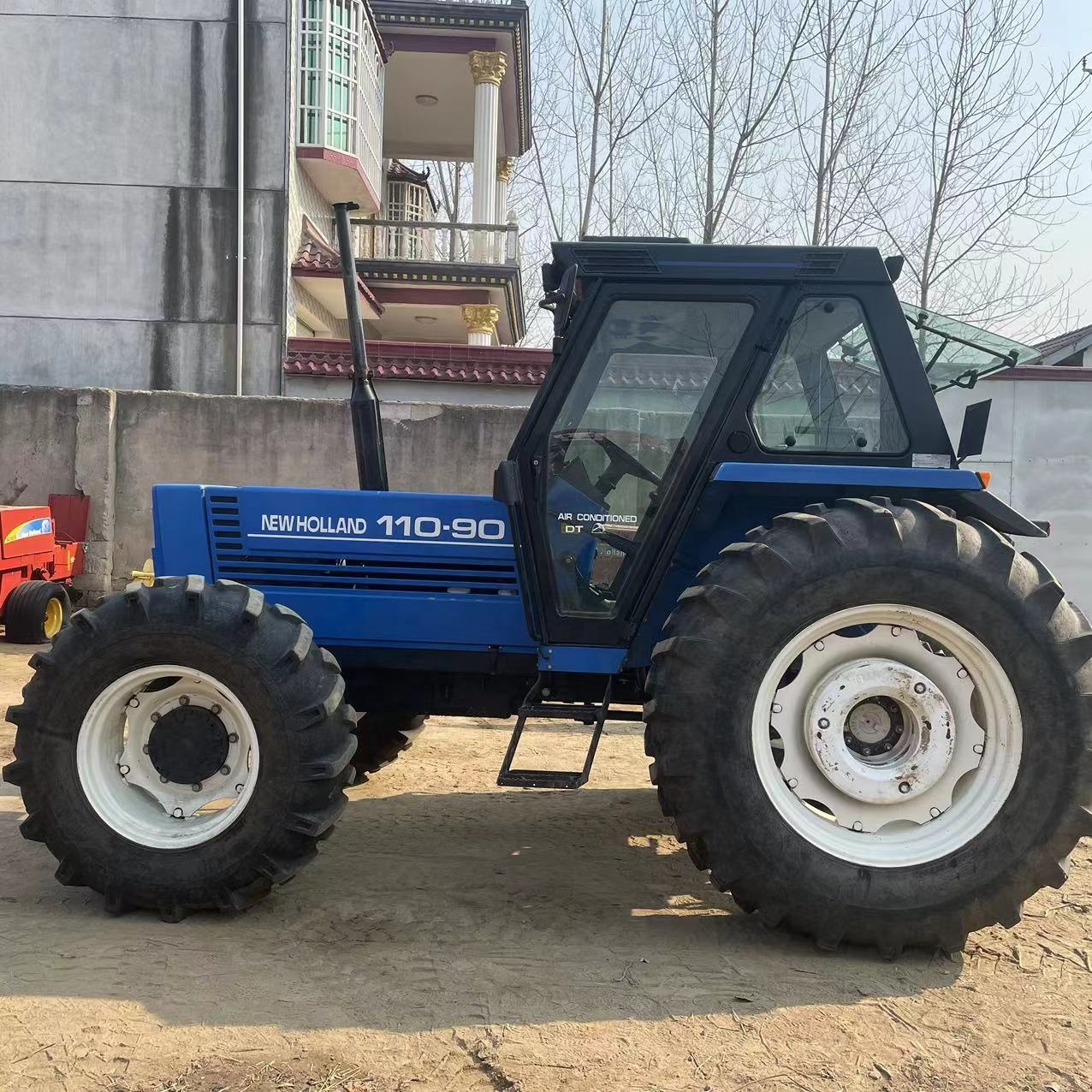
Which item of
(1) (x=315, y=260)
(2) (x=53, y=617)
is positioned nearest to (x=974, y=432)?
(2) (x=53, y=617)

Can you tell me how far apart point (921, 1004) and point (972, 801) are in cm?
67

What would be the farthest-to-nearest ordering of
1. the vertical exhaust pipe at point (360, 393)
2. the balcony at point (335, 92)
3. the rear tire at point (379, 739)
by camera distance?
the balcony at point (335, 92) < the rear tire at point (379, 739) < the vertical exhaust pipe at point (360, 393)

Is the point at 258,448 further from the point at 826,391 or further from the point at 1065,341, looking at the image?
the point at 1065,341

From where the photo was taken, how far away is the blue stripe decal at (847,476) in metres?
3.47

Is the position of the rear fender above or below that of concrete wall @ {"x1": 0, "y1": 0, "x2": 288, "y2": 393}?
below

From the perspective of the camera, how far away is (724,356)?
144 inches

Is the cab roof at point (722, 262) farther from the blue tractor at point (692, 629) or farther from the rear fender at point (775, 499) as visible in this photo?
the rear fender at point (775, 499)

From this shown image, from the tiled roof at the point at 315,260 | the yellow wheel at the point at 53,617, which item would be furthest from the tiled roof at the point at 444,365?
the yellow wheel at the point at 53,617

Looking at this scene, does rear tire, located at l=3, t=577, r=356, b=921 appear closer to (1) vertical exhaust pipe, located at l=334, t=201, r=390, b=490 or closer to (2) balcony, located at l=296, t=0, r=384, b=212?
(1) vertical exhaust pipe, located at l=334, t=201, r=390, b=490

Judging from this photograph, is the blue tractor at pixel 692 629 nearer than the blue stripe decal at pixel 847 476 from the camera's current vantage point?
Yes

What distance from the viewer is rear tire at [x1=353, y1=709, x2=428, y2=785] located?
195 inches

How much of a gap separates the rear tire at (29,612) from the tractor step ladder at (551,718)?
6121mm

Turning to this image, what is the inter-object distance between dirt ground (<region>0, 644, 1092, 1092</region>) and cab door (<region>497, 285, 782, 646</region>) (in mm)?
1010

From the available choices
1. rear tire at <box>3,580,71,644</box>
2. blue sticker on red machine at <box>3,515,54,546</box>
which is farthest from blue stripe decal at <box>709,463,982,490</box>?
blue sticker on red machine at <box>3,515,54,546</box>
